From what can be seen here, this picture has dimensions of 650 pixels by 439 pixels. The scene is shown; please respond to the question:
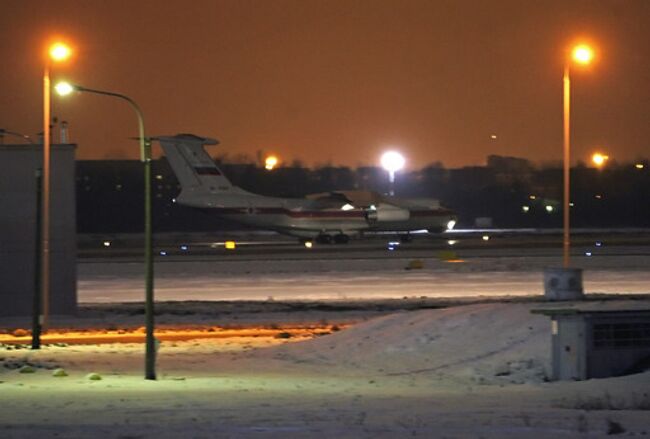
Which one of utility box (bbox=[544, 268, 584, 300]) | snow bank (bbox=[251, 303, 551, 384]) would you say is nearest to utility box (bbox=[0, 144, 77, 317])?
snow bank (bbox=[251, 303, 551, 384])

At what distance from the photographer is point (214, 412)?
15836 mm

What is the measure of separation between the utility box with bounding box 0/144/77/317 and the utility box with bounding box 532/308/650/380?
18.4m

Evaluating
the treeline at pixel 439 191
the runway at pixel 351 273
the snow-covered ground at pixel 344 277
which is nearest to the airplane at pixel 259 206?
the runway at pixel 351 273

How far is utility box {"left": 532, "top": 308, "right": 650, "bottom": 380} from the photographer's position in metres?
21.2

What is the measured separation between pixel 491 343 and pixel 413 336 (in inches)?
82.3

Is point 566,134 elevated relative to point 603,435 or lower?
elevated

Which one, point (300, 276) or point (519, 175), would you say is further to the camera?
point (519, 175)

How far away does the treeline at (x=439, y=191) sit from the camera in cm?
13362

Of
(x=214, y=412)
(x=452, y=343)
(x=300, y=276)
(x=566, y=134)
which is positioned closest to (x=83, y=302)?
(x=300, y=276)

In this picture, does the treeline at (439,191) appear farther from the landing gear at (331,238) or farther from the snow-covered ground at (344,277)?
the snow-covered ground at (344,277)

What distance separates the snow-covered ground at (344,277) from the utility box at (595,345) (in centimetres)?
1889

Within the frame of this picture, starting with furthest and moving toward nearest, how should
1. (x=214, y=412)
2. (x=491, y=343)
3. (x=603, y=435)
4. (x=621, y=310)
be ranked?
(x=491, y=343)
(x=621, y=310)
(x=214, y=412)
(x=603, y=435)

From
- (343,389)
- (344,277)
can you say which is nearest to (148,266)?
(343,389)

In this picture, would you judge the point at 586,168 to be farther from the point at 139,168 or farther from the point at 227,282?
the point at 227,282
